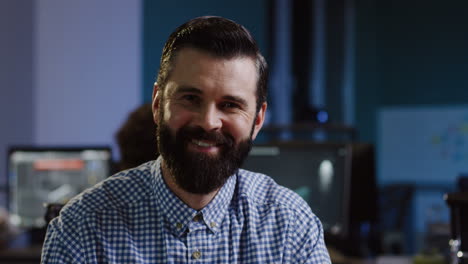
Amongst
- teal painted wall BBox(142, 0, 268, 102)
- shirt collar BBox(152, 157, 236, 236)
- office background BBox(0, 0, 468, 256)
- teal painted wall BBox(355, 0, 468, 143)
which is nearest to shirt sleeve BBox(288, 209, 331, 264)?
shirt collar BBox(152, 157, 236, 236)

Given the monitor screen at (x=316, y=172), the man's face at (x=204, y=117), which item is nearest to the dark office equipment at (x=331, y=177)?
the monitor screen at (x=316, y=172)

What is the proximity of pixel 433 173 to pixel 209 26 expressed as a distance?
5979 mm

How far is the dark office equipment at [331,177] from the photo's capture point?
2645mm

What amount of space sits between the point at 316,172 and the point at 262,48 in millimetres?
3422

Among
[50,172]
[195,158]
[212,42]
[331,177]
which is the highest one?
[212,42]

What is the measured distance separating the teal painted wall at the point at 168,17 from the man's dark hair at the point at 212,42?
10.5 ft

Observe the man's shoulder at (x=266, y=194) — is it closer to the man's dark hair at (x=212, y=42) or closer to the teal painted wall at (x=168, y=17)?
the man's dark hair at (x=212, y=42)

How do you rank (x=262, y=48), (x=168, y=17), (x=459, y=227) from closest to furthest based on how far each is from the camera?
1. (x=459, y=227)
2. (x=168, y=17)
3. (x=262, y=48)

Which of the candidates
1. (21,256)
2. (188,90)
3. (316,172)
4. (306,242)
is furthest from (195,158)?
(21,256)

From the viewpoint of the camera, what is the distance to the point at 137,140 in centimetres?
233

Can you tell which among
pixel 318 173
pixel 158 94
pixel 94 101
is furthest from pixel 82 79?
pixel 158 94

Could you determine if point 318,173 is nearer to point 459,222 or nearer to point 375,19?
point 459,222

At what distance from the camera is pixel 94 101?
468 centimetres

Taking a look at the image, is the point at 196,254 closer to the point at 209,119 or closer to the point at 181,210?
the point at 181,210
